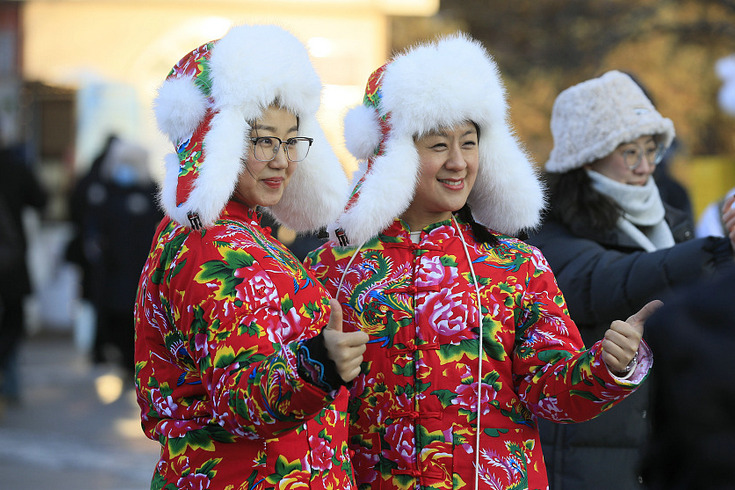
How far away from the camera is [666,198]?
459 cm

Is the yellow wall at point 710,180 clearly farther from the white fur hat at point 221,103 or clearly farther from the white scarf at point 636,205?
the white fur hat at point 221,103

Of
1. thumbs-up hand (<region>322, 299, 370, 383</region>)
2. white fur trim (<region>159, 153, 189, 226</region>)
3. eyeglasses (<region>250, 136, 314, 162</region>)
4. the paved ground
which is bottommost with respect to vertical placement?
the paved ground

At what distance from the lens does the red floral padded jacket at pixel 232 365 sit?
7.46 ft

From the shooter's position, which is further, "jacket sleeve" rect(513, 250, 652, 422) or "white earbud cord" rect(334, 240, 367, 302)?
"white earbud cord" rect(334, 240, 367, 302)

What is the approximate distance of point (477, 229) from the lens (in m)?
2.97

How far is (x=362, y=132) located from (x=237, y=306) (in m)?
0.89

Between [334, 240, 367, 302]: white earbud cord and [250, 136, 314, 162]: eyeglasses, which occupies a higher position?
[250, 136, 314, 162]: eyeglasses

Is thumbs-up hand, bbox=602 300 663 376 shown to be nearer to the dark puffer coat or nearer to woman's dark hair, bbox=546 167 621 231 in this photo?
the dark puffer coat

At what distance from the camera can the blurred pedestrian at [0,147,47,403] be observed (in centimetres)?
823

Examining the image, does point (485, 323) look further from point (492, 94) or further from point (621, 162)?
point (621, 162)

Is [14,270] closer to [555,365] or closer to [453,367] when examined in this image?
[453,367]

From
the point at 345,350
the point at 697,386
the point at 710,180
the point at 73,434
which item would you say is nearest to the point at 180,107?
the point at 345,350

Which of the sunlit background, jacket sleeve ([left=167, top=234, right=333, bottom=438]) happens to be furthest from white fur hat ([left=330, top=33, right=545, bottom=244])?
the sunlit background

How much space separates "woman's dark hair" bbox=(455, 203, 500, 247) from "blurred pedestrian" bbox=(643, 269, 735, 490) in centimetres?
124
